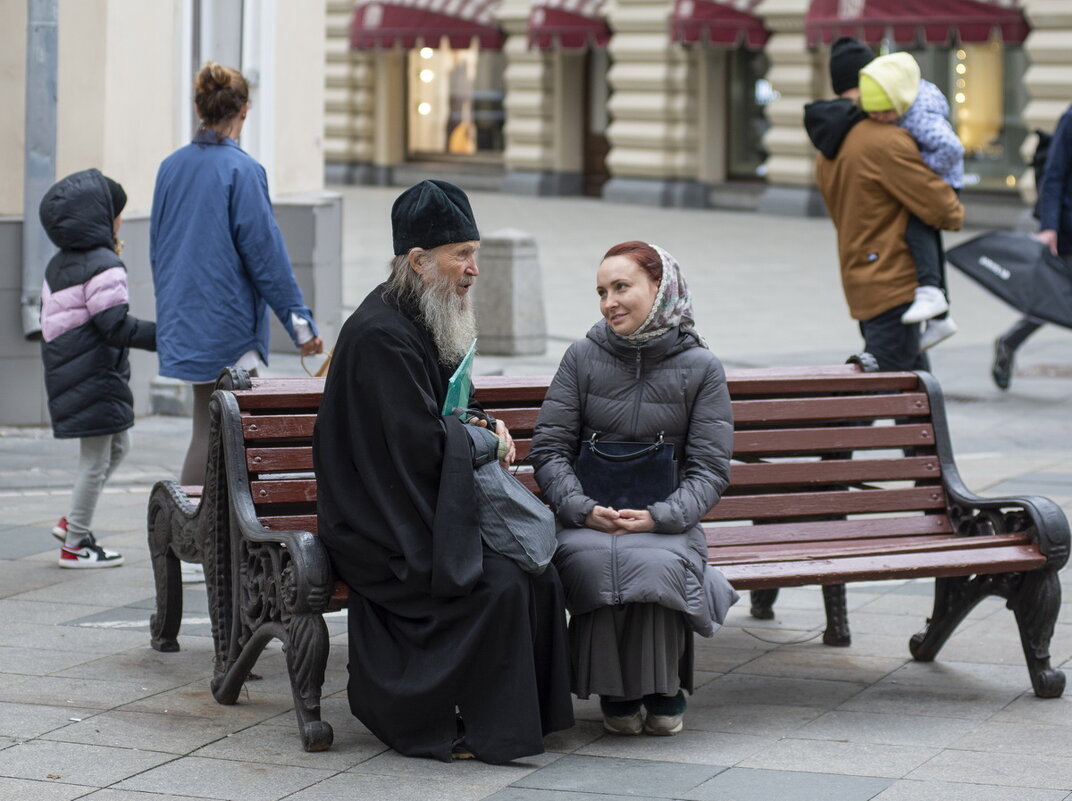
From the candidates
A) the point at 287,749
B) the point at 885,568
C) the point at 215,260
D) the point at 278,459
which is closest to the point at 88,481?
the point at 215,260

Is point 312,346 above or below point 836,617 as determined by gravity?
above

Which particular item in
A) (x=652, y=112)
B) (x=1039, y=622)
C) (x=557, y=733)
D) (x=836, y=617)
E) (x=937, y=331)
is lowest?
(x=557, y=733)

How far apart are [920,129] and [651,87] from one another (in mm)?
21235

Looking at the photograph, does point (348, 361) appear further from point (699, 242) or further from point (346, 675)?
point (699, 242)

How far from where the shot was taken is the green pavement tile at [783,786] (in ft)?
14.6

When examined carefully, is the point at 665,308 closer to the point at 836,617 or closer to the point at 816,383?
the point at 816,383

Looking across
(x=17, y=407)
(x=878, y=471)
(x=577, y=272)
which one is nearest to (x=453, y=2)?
(x=577, y=272)

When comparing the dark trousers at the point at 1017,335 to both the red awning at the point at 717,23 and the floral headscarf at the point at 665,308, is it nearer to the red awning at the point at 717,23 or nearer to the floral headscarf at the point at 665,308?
the floral headscarf at the point at 665,308

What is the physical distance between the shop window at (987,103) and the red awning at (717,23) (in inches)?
99.9

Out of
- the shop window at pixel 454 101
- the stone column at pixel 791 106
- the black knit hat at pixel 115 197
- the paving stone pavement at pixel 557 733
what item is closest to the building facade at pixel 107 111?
the paving stone pavement at pixel 557 733

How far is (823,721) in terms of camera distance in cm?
515

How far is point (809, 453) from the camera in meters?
5.92

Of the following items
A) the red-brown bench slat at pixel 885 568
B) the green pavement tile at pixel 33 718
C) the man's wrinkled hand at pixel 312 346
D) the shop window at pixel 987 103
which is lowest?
the green pavement tile at pixel 33 718

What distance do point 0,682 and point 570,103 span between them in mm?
26728
